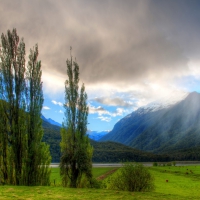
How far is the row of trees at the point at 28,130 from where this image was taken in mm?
21641

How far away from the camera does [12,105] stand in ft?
74.2

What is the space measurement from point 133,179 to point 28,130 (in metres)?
13.1

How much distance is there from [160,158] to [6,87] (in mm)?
164600

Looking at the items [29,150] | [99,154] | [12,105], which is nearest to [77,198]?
[29,150]

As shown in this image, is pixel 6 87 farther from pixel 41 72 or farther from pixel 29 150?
pixel 29 150

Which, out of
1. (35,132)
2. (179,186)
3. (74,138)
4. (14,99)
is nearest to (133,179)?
(74,138)

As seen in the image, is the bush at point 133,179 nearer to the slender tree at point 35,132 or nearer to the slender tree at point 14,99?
the slender tree at point 35,132

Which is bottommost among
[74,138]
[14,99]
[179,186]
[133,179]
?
[179,186]

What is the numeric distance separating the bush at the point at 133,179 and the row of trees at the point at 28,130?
13.7ft

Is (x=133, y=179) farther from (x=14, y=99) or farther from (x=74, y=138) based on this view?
(x=14, y=99)

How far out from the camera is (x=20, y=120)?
22.3m

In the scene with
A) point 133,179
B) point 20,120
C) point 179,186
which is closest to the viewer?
point 20,120

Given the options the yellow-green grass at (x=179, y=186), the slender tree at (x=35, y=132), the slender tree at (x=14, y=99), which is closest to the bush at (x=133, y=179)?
the yellow-green grass at (x=179, y=186)

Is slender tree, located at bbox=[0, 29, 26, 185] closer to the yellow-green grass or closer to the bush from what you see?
the bush
